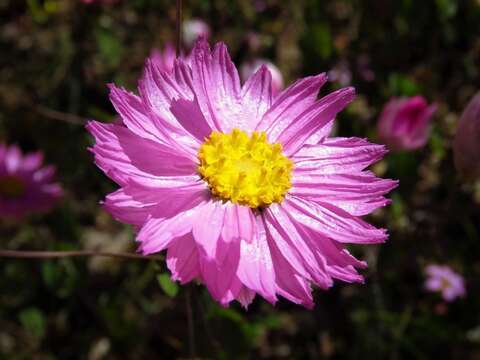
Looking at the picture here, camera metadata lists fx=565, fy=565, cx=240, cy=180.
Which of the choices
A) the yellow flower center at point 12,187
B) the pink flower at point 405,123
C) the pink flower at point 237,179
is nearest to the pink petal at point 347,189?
the pink flower at point 237,179

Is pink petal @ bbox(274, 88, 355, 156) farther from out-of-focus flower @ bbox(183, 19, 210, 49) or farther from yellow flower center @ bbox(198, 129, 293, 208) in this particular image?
out-of-focus flower @ bbox(183, 19, 210, 49)

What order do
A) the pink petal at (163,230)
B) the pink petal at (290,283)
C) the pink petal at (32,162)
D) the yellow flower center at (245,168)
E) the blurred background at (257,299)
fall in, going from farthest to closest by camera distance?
1. the pink petal at (32,162)
2. the blurred background at (257,299)
3. the yellow flower center at (245,168)
4. the pink petal at (290,283)
5. the pink petal at (163,230)

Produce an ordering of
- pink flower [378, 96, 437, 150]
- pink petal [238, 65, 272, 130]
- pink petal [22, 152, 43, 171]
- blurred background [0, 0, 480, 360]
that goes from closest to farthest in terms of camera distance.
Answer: pink petal [238, 65, 272, 130] → pink flower [378, 96, 437, 150] → blurred background [0, 0, 480, 360] → pink petal [22, 152, 43, 171]

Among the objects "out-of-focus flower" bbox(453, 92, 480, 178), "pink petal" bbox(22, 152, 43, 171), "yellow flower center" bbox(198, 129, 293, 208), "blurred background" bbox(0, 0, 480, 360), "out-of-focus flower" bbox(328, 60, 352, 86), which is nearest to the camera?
"yellow flower center" bbox(198, 129, 293, 208)

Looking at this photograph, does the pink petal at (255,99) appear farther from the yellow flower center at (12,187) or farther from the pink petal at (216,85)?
the yellow flower center at (12,187)

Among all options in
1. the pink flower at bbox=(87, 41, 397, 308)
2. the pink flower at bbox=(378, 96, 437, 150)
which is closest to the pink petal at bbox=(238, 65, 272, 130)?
the pink flower at bbox=(87, 41, 397, 308)

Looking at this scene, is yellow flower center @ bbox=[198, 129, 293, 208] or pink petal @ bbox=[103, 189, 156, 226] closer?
pink petal @ bbox=[103, 189, 156, 226]
